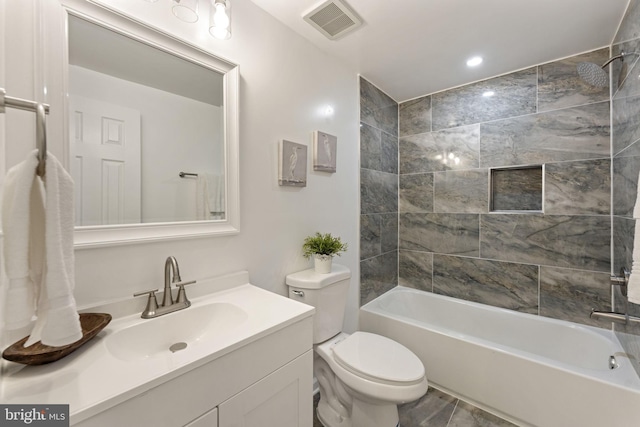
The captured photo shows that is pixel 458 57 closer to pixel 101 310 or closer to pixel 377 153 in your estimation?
pixel 377 153

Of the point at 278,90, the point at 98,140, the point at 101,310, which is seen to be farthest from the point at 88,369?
the point at 278,90

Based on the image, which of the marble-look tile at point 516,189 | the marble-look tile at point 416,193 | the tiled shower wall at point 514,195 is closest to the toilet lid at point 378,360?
the tiled shower wall at point 514,195

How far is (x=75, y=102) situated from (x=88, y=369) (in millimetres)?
857

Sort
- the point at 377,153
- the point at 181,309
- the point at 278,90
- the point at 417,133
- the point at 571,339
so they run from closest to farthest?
the point at 181,309
the point at 278,90
the point at 571,339
the point at 377,153
the point at 417,133

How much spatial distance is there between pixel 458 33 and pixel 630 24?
0.84 m

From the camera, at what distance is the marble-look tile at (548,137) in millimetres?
1791

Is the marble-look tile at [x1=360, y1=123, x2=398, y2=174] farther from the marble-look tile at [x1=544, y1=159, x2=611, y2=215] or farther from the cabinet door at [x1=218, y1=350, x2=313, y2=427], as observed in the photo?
the cabinet door at [x1=218, y1=350, x2=313, y2=427]

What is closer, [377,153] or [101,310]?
[101,310]

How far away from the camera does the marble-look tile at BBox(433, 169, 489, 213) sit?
223 cm

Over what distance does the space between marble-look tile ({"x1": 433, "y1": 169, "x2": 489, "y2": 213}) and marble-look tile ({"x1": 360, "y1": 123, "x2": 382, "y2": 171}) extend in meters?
0.61

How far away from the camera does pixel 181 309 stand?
106 centimetres

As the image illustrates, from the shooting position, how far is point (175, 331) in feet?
3.35

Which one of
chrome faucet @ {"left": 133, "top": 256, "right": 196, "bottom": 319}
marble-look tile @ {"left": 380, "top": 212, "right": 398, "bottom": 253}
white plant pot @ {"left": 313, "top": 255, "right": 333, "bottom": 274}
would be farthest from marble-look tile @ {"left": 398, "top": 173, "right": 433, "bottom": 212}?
chrome faucet @ {"left": 133, "top": 256, "right": 196, "bottom": 319}
